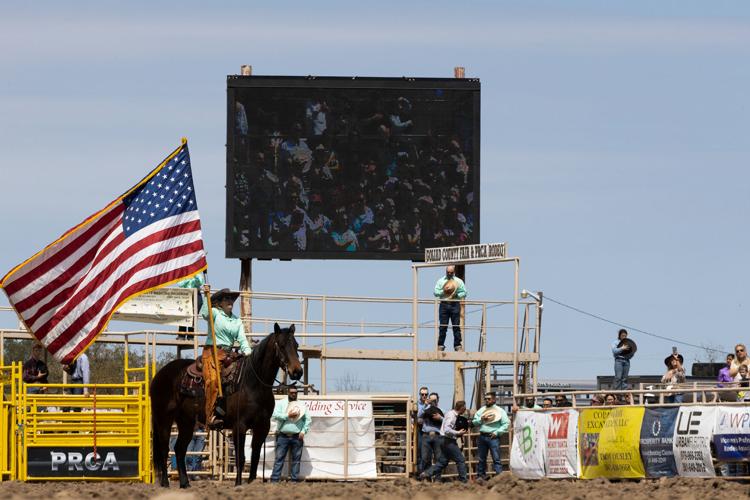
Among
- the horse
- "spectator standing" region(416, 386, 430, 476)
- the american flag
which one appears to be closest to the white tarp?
"spectator standing" region(416, 386, 430, 476)

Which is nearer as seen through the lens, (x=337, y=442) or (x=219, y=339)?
(x=219, y=339)

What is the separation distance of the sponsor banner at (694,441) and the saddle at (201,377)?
6.77m

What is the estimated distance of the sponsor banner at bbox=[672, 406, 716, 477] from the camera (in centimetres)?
2414

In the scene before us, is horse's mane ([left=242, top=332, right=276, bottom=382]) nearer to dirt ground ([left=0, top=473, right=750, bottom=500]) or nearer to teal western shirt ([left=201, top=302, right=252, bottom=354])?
teal western shirt ([left=201, top=302, right=252, bottom=354])

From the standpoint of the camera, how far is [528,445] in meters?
28.4

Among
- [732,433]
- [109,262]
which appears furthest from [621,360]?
[109,262]

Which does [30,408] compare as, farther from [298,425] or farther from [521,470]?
[521,470]

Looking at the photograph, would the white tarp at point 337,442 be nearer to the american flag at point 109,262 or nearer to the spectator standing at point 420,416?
the spectator standing at point 420,416

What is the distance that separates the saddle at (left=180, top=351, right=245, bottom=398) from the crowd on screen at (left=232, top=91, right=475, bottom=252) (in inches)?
523

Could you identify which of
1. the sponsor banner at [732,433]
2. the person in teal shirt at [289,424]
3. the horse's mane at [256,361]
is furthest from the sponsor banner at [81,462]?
the sponsor banner at [732,433]

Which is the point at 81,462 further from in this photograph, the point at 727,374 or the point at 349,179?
the point at 349,179

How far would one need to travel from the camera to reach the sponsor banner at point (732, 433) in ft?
77.3

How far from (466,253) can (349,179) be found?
12.4ft

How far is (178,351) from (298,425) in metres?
6.87
